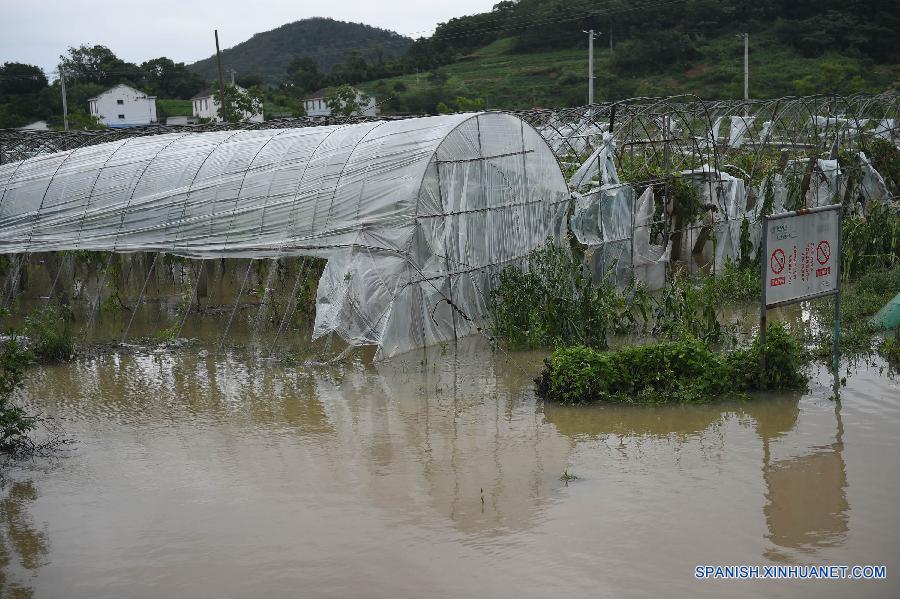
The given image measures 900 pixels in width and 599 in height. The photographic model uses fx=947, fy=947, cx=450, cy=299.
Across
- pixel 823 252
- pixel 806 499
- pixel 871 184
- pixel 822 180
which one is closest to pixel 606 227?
pixel 823 252

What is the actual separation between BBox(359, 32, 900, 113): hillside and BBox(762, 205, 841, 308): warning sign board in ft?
102

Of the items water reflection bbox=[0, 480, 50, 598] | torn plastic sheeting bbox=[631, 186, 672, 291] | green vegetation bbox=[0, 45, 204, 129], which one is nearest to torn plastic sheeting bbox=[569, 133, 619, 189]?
torn plastic sheeting bbox=[631, 186, 672, 291]

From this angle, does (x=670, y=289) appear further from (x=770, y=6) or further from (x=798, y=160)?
(x=770, y=6)

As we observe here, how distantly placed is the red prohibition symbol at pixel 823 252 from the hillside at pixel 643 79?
31.2 meters

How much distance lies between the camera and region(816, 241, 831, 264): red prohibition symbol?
10344mm

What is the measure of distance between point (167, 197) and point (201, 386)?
4.31m

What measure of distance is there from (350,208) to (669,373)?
197 inches

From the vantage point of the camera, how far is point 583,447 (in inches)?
349

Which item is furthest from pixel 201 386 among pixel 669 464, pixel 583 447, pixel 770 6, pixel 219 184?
pixel 770 6

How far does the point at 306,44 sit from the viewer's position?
96312 mm

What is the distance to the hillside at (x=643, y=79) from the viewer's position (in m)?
42.0

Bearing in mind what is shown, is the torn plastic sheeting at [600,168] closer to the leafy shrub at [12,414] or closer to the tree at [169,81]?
the leafy shrub at [12,414]

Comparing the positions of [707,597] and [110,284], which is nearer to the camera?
[707,597]

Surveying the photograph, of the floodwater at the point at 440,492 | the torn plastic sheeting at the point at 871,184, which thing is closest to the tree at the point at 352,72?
Answer: the torn plastic sheeting at the point at 871,184
